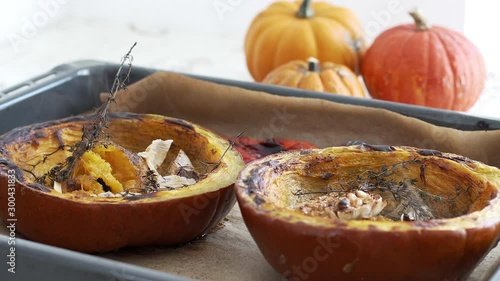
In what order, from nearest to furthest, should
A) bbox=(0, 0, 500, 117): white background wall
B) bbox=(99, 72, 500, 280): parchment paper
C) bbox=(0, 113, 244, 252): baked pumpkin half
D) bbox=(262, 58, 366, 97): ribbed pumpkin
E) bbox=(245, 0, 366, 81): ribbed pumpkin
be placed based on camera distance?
bbox=(0, 113, 244, 252): baked pumpkin half
bbox=(99, 72, 500, 280): parchment paper
bbox=(262, 58, 366, 97): ribbed pumpkin
bbox=(245, 0, 366, 81): ribbed pumpkin
bbox=(0, 0, 500, 117): white background wall

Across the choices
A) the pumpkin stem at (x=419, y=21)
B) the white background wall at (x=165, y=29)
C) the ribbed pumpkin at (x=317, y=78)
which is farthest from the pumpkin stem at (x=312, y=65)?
the white background wall at (x=165, y=29)

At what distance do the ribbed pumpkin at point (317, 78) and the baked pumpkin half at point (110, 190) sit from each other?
90cm

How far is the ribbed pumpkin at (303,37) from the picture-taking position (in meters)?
3.08

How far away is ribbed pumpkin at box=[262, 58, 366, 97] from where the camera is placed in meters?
2.74

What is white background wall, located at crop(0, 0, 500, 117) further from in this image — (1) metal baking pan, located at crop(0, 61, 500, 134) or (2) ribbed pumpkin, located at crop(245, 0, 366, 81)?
(1) metal baking pan, located at crop(0, 61, 500, 134)

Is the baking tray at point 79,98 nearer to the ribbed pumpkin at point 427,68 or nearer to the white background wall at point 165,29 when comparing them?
the ribbed pumpkin at point 427,68

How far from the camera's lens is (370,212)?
150 centimetres

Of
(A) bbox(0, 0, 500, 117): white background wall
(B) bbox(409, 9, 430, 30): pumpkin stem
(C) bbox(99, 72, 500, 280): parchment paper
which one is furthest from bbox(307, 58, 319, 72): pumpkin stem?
(A) bbox(0, 0, 500, 117): white background wall

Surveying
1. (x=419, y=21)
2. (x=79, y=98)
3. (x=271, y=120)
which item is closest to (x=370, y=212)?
(x=271, y=120)

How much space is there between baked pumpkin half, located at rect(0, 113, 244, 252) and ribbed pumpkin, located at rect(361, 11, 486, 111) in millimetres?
1123

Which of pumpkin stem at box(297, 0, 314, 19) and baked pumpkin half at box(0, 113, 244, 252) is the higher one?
baked pumpkin half at box(0, 113, 244, 252)

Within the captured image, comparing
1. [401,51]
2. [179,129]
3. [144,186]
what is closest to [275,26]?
[401,51]

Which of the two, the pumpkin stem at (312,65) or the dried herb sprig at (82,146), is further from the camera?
the pumpkin stem at (312,65)

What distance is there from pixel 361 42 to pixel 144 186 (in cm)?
161
